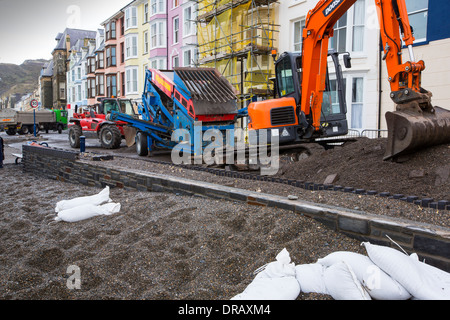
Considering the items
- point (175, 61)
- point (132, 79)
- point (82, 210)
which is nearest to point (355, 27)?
point (82, 210)

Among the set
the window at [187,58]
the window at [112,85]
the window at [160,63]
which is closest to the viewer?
the window at [187,58]

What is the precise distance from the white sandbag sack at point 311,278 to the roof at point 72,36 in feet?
246

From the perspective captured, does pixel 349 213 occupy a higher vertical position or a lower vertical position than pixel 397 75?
lower

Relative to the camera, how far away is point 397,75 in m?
6.97

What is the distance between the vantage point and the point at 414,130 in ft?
21.2

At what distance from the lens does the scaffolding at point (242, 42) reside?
2011cm

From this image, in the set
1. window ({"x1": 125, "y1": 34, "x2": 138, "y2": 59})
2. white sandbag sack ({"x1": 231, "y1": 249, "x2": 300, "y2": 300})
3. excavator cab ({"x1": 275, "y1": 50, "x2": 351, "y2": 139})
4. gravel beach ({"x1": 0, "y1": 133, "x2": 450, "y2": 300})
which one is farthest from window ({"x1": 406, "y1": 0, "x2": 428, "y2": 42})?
window ({"x1": 125, "y1": 34, "x2": 138, "y2": 59})

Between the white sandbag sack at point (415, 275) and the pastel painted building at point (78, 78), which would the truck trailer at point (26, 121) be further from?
the white sandbag sack at point (415, 275)

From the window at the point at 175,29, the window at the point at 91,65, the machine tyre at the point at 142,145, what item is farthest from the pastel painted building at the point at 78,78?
the machine tyre at the point at 142,145

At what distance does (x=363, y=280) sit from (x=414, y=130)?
14.0ft

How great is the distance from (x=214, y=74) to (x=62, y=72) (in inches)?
2645

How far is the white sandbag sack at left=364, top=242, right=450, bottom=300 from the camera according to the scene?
Result: 2822mm
